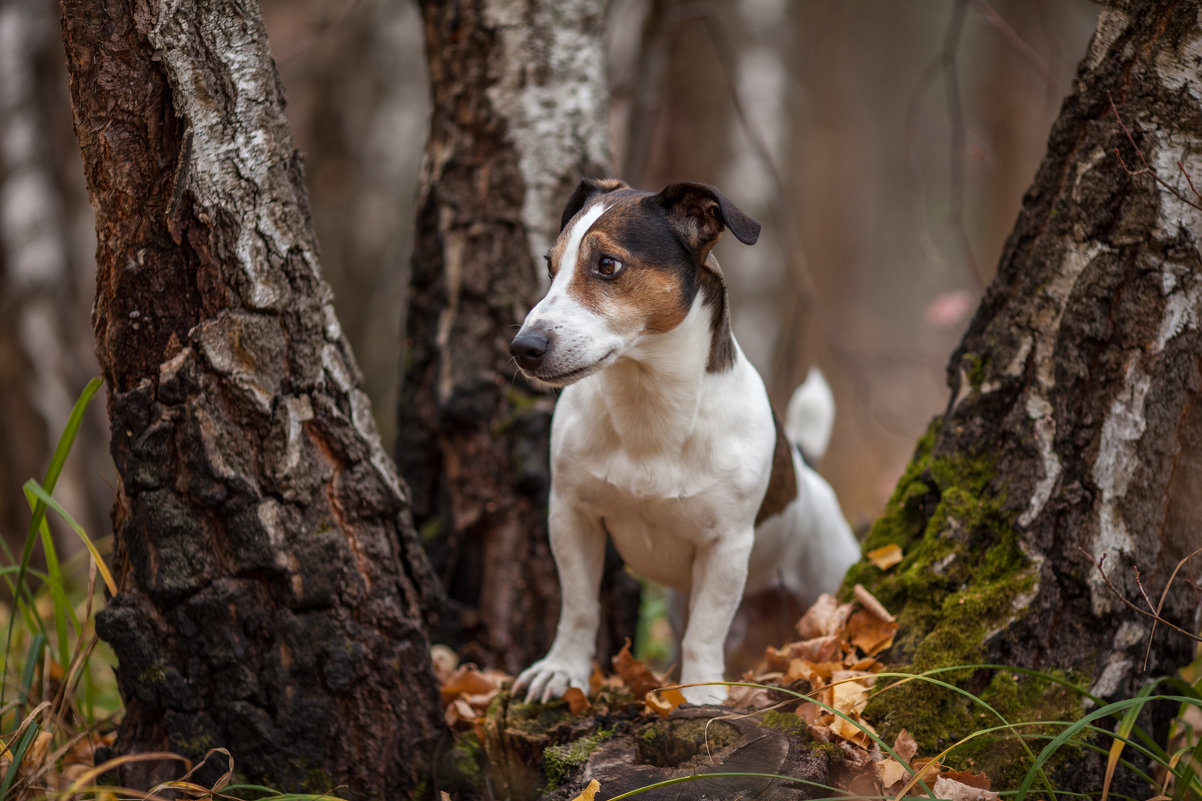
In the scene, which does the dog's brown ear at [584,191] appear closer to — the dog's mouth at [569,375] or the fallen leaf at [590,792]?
the dog's mouth at [569,375]

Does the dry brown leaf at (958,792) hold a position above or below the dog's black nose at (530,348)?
below

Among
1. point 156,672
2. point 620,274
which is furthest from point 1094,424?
point 156,672

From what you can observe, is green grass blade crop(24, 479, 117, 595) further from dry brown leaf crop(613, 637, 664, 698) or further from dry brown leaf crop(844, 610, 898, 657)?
dry brown leaf crop(844, 610, 898, 657)

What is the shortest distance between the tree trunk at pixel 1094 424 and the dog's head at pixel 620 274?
926 mm

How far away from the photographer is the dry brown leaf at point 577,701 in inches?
108

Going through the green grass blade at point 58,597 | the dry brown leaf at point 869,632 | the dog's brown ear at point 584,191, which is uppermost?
the dog's brown ear at point 584,191

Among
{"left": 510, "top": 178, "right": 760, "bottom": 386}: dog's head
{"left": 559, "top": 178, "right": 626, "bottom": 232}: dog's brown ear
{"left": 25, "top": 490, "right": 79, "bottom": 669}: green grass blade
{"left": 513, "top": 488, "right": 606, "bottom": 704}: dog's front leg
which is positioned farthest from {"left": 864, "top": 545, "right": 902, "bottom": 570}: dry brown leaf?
{"left": 25, "top": 490, "right": 79, "bottom": 669}: green grass blade

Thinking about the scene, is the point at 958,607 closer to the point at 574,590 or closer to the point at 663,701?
the point at 663,701

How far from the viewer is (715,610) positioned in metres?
2.89

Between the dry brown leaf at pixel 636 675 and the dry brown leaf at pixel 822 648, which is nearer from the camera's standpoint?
the dry brown leaf at pixel 822 648

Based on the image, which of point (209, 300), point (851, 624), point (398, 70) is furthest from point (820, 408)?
point (398, 70)

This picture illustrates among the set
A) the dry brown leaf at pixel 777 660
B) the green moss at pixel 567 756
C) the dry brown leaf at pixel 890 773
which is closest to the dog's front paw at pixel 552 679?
the green moss at pixel 567 756

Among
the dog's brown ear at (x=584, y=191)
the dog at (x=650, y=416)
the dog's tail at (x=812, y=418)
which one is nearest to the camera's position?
the dog at (x=650, y=416)

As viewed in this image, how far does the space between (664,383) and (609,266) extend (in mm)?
405
